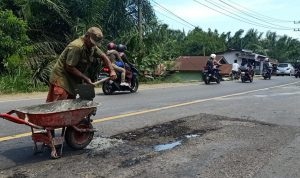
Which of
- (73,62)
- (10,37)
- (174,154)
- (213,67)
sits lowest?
(174,154)

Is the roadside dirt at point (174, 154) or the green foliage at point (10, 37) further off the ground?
the green foliage at point (10, 37)

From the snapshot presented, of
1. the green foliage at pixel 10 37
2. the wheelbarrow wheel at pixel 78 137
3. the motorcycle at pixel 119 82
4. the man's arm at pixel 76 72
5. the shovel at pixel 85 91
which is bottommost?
the wheelbarrow wheel at pixel 78 137

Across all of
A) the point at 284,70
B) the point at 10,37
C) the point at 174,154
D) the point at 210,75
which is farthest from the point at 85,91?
the point at 284,70

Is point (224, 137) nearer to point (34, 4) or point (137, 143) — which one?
point (137, 143)

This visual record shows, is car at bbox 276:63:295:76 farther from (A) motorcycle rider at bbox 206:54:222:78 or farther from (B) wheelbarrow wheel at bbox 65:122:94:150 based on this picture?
(B) wheelbarrow wheel at bbox 65:122:94:150

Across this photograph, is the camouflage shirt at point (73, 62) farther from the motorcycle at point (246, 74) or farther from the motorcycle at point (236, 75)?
the motorcycle at point (236, 75)

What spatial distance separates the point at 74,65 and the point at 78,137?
1008mm

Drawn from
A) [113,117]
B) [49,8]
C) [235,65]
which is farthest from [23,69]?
[235,65]

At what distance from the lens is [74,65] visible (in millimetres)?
5965

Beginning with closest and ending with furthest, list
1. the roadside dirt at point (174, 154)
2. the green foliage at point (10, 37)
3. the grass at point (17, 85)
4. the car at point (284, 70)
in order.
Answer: the roadside dirt at point (174, 154), the grass at point (17, 85), the green foliage at point (10, 37), the car at point (284, 70)

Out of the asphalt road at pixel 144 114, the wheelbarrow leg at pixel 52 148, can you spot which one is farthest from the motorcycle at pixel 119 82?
the wheelbarrow leg at pixel 52 148

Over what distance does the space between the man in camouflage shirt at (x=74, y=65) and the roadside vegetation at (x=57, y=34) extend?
9859mm

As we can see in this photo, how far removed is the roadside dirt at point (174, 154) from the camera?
518 cm

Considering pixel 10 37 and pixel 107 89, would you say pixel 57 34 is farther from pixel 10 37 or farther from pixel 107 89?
pixel 107 89
